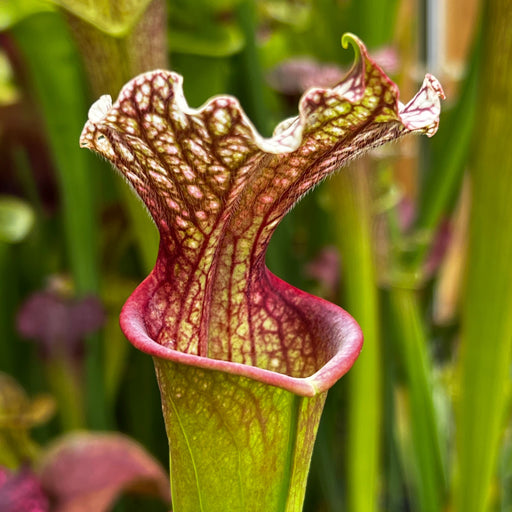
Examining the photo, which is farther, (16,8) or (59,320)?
(59,320)

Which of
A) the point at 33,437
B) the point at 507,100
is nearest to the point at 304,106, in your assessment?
the point at 507,100

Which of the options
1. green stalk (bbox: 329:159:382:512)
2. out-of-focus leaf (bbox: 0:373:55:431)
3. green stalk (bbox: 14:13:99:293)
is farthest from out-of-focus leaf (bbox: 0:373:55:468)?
green stalk (bbox: 329:159:382:512)

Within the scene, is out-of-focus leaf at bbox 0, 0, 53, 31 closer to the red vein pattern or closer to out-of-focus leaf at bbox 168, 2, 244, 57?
out-of-focus leaf at bbox 168, 2, 244, 57

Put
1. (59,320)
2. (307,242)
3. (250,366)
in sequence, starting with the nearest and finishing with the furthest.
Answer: (250,366)
(59,320)
(307,242)

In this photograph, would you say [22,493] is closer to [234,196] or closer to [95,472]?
[95,472]

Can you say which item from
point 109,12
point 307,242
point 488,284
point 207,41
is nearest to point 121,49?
point 109,12

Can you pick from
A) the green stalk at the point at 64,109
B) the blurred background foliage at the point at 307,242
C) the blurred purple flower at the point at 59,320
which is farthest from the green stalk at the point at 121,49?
the blurred purple flower at the point at 59,320
